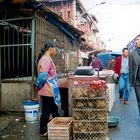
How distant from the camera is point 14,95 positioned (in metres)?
10.5

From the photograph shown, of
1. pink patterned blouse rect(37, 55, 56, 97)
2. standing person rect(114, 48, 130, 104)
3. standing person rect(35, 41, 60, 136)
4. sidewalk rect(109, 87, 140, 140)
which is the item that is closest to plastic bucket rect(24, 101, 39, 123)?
standing person rect(35, 41, 60, 136)

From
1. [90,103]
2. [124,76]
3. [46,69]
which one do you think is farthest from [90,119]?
[124,76]

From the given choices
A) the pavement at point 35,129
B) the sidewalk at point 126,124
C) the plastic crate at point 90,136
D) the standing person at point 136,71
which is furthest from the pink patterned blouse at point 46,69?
the standing person at point 136,71

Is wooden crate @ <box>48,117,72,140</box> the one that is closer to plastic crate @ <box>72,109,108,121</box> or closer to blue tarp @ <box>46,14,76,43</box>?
plastic crate @ <box>72,109,108,121</box>

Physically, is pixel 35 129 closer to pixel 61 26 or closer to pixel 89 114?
pixel 89 114

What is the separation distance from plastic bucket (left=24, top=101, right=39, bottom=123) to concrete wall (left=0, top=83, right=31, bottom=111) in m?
0.93

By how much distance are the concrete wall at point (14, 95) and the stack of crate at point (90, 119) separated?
350 centimetres

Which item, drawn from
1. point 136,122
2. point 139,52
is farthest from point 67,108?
point 139,52

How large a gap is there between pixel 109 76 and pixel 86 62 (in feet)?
89.6

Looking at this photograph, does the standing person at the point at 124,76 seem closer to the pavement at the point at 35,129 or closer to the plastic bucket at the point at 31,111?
the pavement at the point at 35,129

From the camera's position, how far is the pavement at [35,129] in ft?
25.4

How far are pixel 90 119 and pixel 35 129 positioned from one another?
2027mm

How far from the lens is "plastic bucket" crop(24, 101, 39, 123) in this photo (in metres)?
9.35

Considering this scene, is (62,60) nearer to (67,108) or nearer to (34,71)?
(34,71)
